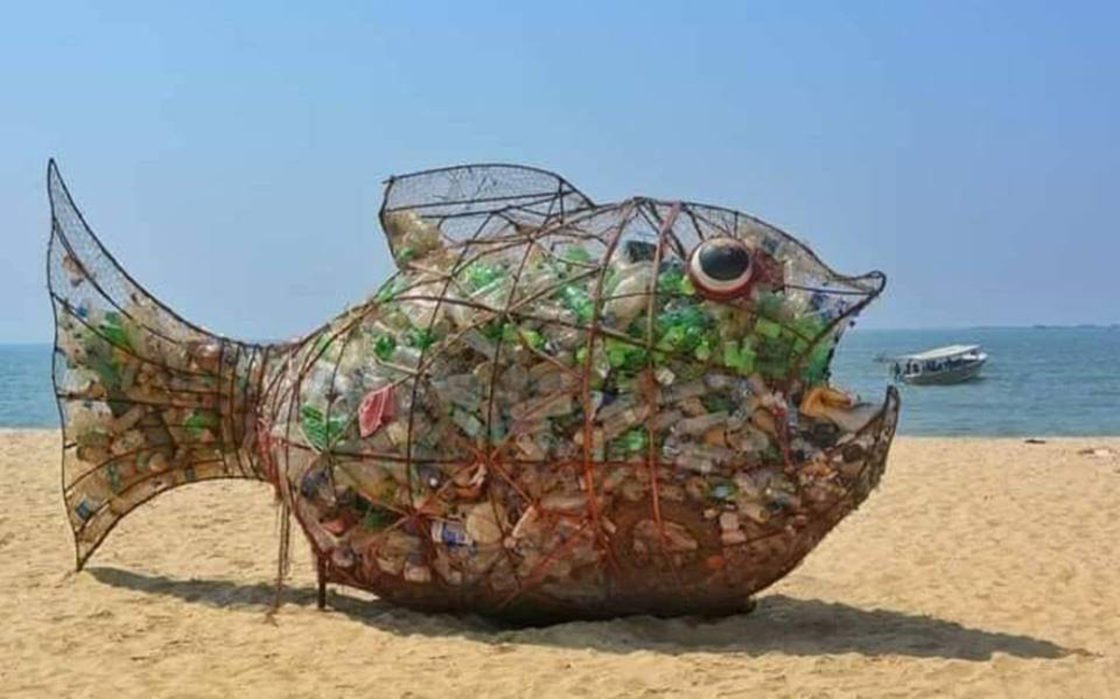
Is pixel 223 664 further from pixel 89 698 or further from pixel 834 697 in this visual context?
pixel 834 697

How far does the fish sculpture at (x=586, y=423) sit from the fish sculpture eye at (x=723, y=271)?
0.04ft

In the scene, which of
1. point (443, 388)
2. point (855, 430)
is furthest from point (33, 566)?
point (855, 430)

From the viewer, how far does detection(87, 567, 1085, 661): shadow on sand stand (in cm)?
766

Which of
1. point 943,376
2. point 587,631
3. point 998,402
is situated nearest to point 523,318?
point 587,631

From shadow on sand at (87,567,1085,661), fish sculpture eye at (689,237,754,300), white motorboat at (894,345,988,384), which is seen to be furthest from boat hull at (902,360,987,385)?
fish sculpture eye at (689,237,754,300)

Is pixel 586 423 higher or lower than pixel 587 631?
higher

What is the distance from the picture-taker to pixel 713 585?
25.5 feet

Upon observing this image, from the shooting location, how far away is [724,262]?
747 cm

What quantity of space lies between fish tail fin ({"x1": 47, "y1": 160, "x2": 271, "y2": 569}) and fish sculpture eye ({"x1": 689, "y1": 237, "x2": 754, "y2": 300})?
3160 mm

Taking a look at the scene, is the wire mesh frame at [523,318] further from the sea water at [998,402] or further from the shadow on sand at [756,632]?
the sea water at [998,402]

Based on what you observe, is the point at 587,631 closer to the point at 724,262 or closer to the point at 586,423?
the point at 586,423

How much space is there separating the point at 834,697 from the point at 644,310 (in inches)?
85.7

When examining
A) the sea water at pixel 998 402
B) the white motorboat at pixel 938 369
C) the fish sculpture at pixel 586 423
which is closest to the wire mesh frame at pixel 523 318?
the fish sculpture at pixel 586 423

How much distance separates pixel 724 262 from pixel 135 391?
4.27m
